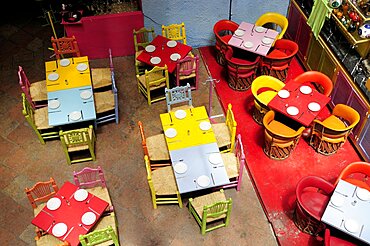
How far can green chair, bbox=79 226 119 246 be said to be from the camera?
17.3 feet

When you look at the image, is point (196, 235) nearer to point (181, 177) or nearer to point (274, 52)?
point (181, 177)

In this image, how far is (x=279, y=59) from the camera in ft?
25.8

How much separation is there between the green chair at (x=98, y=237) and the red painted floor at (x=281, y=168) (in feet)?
8.12

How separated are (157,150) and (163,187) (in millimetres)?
682

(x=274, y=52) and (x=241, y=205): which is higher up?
(x=274, y=52)

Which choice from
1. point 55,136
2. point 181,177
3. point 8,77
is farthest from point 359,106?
point 8,77

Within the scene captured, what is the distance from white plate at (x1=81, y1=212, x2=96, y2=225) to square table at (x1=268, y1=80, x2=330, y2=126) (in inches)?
135

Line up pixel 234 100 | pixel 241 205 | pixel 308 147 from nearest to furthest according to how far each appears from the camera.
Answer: pixel 241 205 < pixel 308 147 < pixel 234 100

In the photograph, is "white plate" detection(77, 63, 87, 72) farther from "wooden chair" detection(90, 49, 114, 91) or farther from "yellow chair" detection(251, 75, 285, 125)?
"yellow chair" detection(251, 75, 285, 125)

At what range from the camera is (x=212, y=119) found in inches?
303

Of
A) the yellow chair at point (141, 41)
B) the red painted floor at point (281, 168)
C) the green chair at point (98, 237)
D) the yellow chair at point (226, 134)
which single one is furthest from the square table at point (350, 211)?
the yellow chair at point (141, 41)

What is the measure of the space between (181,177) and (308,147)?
2647 mm

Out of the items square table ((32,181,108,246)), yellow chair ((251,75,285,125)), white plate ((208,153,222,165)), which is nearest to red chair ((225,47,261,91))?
yellow chair ((251,75,285,125))

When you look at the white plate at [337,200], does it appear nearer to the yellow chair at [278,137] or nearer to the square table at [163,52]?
the yellow chair at [278,137]
